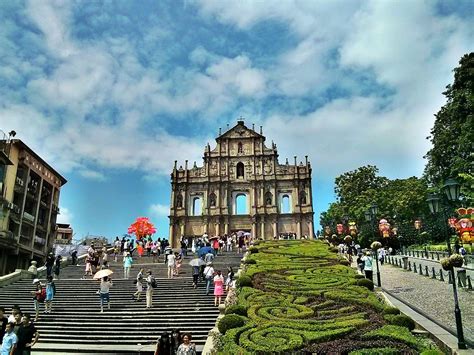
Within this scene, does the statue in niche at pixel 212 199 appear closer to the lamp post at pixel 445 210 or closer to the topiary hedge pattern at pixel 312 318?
the topiary hedge pattern at pixel 312 318

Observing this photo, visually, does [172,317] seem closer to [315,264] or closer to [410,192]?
[315,264]

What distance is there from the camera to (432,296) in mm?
15875

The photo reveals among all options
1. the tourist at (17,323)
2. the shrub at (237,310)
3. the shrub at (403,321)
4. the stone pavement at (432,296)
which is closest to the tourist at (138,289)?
the shrub at (237,310)

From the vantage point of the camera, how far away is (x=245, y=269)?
64.7 ft

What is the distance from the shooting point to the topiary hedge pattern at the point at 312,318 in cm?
966

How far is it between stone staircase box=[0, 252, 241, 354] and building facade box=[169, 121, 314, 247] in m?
29.7

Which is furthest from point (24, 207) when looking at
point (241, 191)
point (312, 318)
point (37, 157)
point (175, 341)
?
point (312, 318)

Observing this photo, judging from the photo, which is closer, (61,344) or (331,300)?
(61,344)

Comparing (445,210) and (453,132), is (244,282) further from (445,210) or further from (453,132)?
(453,132)

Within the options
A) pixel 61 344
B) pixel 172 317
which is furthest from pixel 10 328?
pixel 172 317

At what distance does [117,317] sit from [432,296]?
1175 cm

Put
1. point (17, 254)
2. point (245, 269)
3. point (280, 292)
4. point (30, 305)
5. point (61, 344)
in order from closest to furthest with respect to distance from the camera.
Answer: point (61, 344) < point (280, 292) < point (30, 305) < point (245, 269) < point (17, 254)

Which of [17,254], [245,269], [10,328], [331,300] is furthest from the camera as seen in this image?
[17,254]

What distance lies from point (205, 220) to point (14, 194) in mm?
21104
